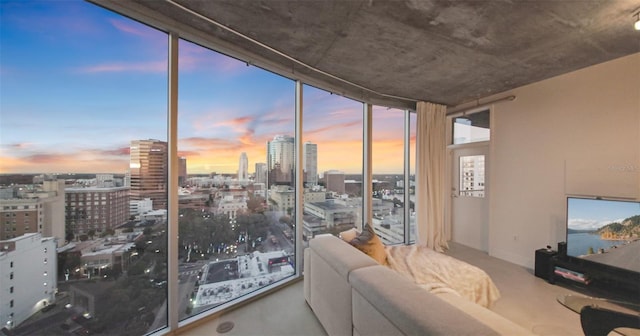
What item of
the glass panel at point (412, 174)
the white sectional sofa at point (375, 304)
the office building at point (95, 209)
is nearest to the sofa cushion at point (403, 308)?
the white sectional sofa at point (375, 304)

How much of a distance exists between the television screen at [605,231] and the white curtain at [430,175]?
1581mm

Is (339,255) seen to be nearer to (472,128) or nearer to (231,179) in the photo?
(231,179)

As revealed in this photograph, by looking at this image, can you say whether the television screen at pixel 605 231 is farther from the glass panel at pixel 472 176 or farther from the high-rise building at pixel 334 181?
the high-rise building at pixel 334 181

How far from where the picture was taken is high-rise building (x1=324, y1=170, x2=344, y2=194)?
3.33m

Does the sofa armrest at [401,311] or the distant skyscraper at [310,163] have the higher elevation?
the distant skyscraper at [310,163]

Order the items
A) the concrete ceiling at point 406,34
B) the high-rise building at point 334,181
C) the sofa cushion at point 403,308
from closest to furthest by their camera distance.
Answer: the sofa cushion at point 403,308, the concrete ceiling at point 406,34, the high-rise building at point 334,181

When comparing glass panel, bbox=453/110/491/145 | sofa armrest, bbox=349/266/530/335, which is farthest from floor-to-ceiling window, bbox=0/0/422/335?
glass panel, bbox=453/110/491/145

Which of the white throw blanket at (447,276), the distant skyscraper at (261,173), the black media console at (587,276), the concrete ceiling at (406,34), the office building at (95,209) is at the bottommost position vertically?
the black media console at (587,276)

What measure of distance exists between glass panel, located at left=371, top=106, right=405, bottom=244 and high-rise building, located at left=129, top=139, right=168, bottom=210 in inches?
112

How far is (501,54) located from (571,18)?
0.56 m

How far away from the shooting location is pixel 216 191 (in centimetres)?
228

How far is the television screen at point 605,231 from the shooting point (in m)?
2.22

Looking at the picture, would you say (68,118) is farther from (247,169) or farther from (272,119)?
(272,119)

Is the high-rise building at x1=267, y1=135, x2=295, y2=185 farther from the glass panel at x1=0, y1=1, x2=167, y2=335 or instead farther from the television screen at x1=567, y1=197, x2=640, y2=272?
the television screen at x1=567, y1=197, x2=640, y2=272
